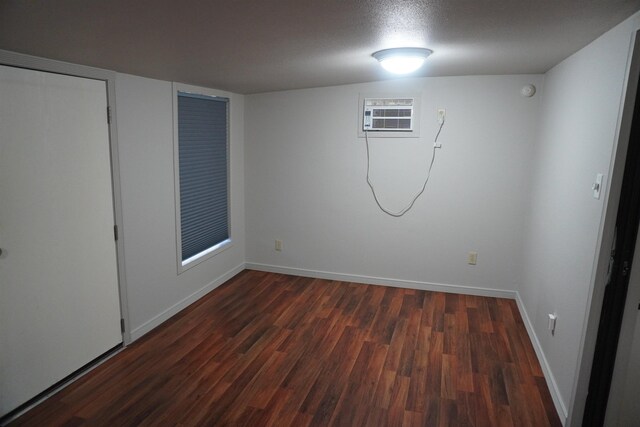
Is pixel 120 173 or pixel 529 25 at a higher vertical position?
pixel 529 25

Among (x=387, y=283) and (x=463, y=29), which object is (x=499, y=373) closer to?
(x=387, y=283)

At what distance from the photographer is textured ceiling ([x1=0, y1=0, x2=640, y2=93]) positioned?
5.15ft

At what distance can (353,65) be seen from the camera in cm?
310

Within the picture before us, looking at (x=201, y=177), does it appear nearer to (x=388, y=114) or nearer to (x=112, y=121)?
(x=112, y=121)

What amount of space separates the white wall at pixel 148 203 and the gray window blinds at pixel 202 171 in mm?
243

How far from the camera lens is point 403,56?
2541mm

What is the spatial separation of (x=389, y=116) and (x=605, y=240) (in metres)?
2.58

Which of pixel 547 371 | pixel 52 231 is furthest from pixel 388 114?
pixel 52 231

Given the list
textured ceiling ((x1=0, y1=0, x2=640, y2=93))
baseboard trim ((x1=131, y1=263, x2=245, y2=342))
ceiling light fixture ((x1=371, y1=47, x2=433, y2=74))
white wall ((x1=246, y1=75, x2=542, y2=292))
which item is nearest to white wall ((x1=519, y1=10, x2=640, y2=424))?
textured ceiling ((x1=0, y1=0, x2=640, y2=93))

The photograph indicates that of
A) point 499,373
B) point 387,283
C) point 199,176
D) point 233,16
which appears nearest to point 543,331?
point 499,373

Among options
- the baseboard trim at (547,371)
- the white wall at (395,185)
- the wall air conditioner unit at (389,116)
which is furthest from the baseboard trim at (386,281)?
the wall air conditioner unit at (389,116)

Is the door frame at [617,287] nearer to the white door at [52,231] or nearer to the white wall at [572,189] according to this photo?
the white wall at [572,189]

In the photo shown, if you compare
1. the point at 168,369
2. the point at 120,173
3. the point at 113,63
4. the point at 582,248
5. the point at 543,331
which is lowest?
the point at 168,369

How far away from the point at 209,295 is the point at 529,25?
359cm
